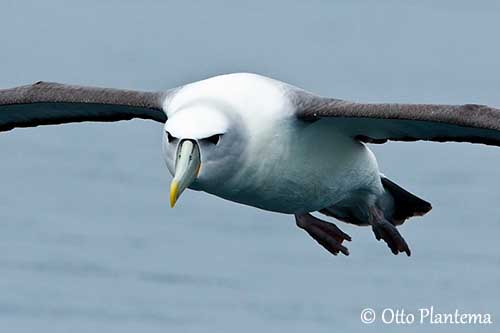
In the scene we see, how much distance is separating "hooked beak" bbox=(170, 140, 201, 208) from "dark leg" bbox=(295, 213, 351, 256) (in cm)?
453

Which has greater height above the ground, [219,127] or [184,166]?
[219,127]

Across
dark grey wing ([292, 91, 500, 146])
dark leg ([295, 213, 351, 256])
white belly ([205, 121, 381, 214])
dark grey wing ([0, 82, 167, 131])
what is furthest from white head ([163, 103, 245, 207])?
dark leg ([295, 213, 351, 256])

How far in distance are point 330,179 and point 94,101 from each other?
2587 mm

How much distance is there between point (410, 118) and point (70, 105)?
3.93m

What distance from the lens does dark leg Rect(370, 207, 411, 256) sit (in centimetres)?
1750

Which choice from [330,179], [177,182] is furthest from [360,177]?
[177,182]

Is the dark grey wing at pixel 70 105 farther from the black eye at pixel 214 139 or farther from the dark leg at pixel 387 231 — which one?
the dark leg at pixel 387 231

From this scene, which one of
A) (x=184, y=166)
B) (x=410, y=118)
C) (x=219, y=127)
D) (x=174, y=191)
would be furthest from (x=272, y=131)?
(x=174, y=191)

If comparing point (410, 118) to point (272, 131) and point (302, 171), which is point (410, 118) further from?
point (272, 131)

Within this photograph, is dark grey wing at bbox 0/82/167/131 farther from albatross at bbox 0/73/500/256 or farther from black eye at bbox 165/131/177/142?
black eye at bbox 165/131/177/142

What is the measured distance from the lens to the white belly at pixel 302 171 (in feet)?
48.5

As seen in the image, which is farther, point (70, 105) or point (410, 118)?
point (70, 105)

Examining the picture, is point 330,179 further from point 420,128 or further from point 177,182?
point 177,182

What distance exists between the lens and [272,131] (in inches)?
589
